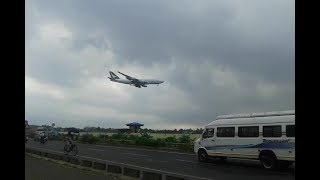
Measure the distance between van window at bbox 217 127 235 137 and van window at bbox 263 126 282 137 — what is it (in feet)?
7.51

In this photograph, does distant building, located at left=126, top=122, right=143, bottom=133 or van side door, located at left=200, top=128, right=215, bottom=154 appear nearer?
van side door, located at left=200, top=128, right=215, bottom=154

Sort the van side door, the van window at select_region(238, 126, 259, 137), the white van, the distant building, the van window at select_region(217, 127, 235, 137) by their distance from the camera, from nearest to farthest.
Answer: the white van
the van window at select_region(238, 126, 259, 137)
the van window at select_region(217, 127, 235, 137)
the van side door
the distant building

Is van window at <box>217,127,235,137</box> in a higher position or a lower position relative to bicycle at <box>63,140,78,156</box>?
higher

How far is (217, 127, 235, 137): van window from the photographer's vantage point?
78.2 ft

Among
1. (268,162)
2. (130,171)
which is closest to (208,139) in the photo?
(268,162)

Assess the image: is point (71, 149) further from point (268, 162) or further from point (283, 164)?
point (283, 164)

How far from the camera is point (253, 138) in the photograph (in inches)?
879

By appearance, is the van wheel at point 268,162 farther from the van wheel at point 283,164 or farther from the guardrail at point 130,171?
the guardrail at point 130,171

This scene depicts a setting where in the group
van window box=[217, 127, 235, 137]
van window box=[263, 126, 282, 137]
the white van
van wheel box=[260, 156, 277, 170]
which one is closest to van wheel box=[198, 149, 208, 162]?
the white van

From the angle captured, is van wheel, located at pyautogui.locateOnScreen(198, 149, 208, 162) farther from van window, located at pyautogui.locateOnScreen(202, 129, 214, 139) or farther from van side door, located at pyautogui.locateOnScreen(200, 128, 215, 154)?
van window, located at pyautogui.locateOnScreen(202, 129, 214, 139)

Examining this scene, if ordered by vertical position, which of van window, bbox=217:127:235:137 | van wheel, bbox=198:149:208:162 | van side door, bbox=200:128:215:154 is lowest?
van wheel, bbox=198:149:208:162

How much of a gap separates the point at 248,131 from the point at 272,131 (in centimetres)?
160

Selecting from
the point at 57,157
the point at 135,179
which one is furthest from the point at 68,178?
the point at 57,157
